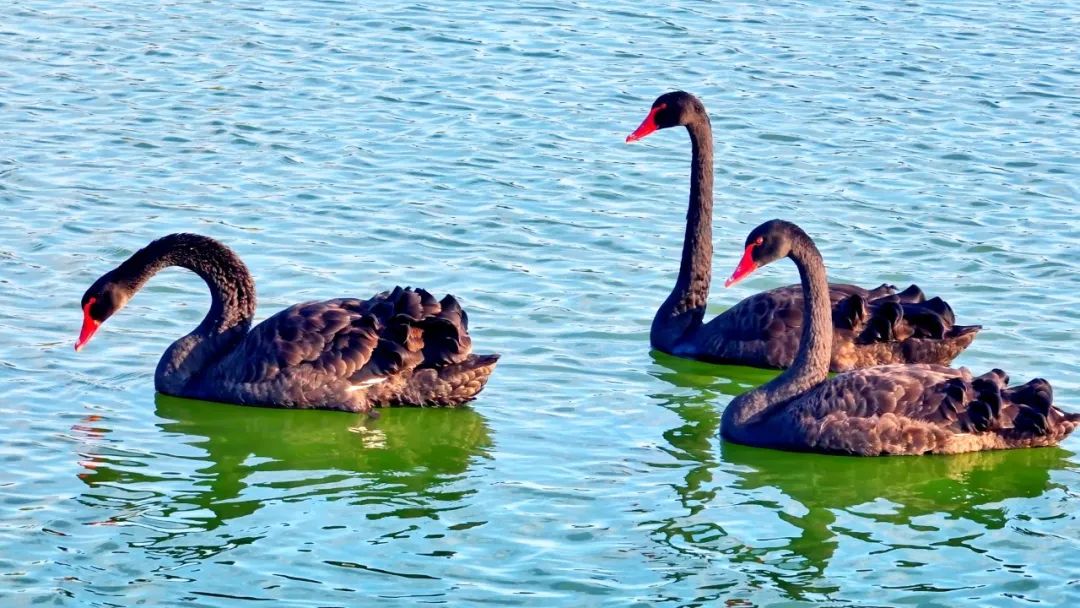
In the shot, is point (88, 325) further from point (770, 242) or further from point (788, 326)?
point (788, 326)

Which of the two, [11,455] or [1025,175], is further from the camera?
[1025,175]

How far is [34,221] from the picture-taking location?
1295cm

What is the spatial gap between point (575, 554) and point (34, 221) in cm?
608

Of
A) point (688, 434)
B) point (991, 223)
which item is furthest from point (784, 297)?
point (991, 223)

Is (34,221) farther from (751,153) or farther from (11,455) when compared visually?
(751,153)

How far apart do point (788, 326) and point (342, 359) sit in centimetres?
256

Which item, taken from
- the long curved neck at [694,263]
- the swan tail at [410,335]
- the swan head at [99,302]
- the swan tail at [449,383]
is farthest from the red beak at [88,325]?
the long curved neck at [694,263]

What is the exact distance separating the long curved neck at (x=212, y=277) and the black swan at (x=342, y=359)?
136mm

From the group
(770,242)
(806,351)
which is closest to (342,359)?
(770,242)

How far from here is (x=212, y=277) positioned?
424 inches

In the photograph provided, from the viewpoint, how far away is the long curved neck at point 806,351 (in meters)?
9.91

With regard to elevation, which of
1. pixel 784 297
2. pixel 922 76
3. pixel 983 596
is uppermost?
pixel 922 76

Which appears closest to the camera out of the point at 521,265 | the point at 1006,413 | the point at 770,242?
the point at 1006,413

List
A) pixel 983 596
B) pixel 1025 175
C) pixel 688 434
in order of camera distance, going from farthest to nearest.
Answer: pixel 1025 175 → pixel 688 434 → pixel 983 596
